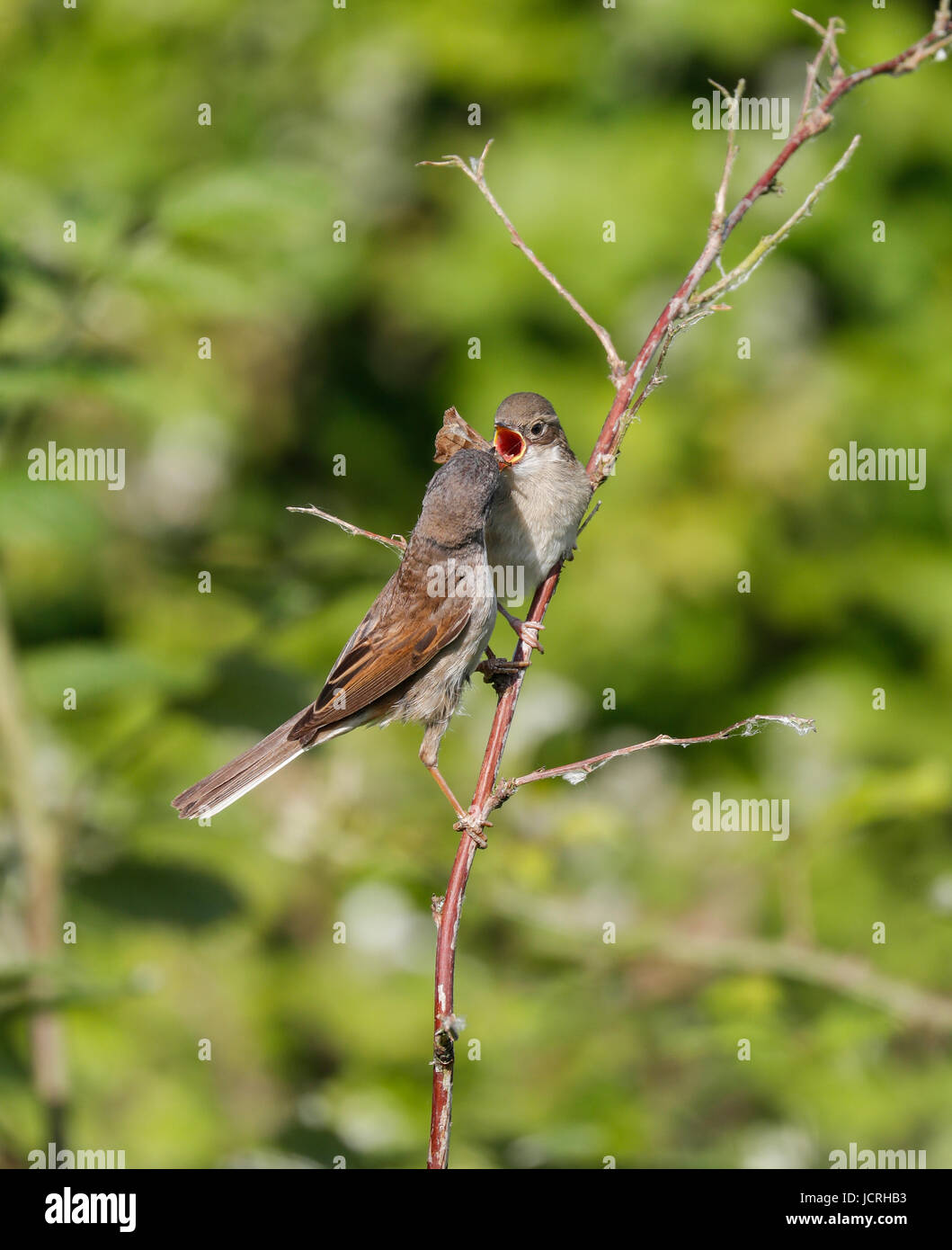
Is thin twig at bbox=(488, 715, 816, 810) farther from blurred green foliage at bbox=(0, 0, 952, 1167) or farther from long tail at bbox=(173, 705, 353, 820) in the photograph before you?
blurred green foliage at bbox=(0, 0, 952, 1167)

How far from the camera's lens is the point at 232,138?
22.9ft

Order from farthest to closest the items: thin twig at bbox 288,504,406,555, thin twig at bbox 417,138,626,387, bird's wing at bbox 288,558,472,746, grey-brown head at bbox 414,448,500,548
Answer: bird's wing at bbox 288,558,472,746
grey-brown head at bbox 414,448,500,548
thin twig at bbox 288,504,406,555
thin twig at bbox 417,138,626,387

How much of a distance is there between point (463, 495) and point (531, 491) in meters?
0.44

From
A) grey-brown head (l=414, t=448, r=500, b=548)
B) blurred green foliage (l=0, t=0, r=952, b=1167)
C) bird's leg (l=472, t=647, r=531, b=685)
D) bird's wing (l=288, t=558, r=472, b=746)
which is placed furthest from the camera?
blurred green foliage (l=0, t=0, r=952, b=1167)

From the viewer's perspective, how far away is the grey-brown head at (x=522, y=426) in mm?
3266

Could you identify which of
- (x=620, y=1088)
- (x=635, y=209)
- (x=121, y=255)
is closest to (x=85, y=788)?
(x=121, y=255)

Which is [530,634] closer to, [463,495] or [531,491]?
[463,495]

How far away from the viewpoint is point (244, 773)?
2.88 meters

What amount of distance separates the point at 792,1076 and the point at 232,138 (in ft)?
17.6

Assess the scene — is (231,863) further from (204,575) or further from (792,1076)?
(792,1076)

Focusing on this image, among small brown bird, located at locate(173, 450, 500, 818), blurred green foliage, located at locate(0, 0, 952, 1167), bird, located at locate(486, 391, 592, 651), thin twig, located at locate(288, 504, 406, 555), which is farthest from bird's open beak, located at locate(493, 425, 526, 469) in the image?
blurred green foliage, located at locate(0, 0, 952, 1167)

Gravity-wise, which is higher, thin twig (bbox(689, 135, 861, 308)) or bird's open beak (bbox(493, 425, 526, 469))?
bird's open beak (bbox(493, 425, 526, 469))

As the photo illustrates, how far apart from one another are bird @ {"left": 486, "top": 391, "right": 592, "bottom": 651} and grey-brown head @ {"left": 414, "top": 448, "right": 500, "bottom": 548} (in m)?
0.23

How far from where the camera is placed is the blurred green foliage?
174 inches
